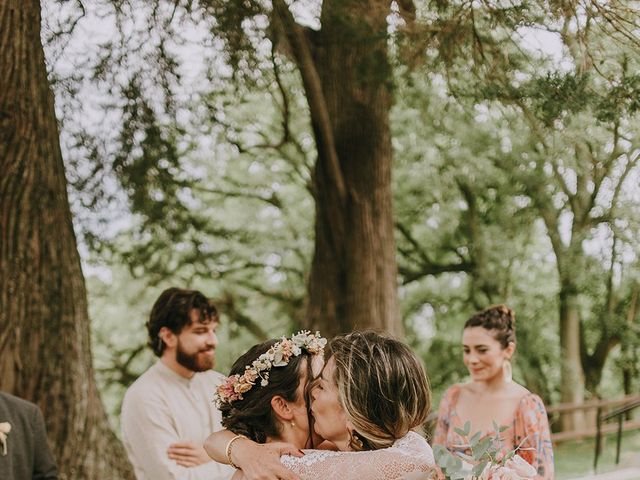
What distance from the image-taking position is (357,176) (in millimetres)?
7695

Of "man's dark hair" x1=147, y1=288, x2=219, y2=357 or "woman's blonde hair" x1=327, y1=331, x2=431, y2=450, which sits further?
"man's dark hair" x1=147, y1=288, x2=219, y2=357

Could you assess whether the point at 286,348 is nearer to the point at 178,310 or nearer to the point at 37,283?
the point at 178,310

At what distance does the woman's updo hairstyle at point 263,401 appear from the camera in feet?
9.99

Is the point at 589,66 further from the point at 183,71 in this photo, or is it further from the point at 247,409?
the point at 183,71

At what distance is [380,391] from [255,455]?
0.49 meters

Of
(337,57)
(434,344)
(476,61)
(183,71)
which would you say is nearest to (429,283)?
(434,344)

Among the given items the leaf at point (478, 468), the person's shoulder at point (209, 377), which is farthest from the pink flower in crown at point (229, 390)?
the person's shoulder at point (209, 377)

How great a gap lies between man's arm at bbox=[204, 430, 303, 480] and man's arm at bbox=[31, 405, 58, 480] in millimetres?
1185

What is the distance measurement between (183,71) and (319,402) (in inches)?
169

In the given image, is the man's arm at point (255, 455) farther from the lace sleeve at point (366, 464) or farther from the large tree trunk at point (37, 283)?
the large tree trunk at point (37, 283)

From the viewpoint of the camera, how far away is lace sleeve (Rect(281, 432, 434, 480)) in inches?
103

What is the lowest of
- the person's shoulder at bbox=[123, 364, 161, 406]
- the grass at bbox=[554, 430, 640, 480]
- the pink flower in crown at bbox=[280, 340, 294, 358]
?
the grass at bbox=[554, 430, 640, 480]

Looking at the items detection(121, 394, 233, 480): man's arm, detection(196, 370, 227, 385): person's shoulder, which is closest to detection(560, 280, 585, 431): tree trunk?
detection(196, 370, 227, 385): person's shoulder

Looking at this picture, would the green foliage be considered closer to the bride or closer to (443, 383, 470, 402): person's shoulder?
(443, 383, 470, 402): person's shoulder
